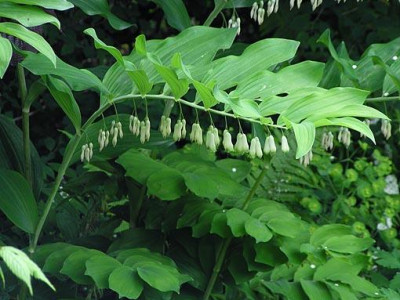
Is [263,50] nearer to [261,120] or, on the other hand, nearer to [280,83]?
[280,83]

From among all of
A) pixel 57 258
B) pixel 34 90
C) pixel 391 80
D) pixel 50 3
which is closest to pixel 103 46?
pixel 50 3

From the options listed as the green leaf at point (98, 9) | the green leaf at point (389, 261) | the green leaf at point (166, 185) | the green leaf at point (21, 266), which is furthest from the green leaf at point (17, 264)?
the green leaf at point (389, 261)

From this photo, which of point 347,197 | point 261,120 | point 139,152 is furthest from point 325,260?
point 347,197

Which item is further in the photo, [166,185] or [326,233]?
[326,233]

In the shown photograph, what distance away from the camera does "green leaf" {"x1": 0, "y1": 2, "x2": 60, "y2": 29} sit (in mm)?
2252

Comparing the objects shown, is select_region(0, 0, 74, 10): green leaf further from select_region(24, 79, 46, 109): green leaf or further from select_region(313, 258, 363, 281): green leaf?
select_region(313, 258, 363, 281): green leaf

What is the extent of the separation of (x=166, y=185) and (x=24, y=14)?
3.06ft

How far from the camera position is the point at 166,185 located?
3002 millimetres

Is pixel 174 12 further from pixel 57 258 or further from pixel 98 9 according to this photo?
pixel 57 258

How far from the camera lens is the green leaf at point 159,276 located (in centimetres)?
266

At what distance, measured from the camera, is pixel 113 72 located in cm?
269

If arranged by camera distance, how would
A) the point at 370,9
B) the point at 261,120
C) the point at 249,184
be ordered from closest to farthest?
the point at 261,120
the point at 249,184
the point at 370,9

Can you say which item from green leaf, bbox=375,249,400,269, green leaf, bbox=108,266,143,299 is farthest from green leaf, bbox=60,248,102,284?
green leaf, bbox=375,249,400,269

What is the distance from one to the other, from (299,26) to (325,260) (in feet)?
6.79
